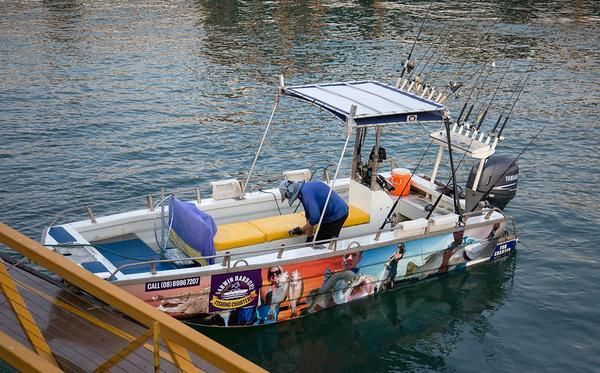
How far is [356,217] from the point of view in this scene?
14406 millimetres

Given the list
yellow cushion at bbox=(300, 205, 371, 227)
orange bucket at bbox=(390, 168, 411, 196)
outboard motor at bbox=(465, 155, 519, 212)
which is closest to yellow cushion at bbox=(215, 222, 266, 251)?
yellow cushion at bbox=(300, 205, 371, 227)

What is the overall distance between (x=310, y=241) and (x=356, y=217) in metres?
1.21

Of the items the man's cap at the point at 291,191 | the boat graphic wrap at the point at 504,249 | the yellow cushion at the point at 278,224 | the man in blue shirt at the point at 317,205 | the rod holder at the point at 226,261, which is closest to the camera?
the rod holder at the point at 226,261

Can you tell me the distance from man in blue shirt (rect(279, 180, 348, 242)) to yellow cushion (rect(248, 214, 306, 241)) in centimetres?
26

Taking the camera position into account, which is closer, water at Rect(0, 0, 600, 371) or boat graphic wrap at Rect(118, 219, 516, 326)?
boat graphic wrap at Rect(118, 219, 516, 326)

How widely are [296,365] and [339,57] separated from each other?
22163 millimetres

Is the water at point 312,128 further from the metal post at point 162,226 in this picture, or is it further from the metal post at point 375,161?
the metal post at point 375,161

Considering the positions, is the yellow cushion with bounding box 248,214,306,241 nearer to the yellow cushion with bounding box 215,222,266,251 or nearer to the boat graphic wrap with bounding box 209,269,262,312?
the yellow cushion with bounding box 215,222,266,251

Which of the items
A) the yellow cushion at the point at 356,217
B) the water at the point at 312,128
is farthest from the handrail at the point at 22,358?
the yellow cushion at the point at 356,217

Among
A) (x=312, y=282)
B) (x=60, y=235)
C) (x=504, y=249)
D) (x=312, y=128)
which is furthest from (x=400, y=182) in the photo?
(x=312, y=128)

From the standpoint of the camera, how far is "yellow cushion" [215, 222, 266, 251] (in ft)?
42.8

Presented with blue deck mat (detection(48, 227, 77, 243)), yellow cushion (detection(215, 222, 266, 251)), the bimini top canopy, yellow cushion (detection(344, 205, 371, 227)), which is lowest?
yellow cushion (detection(344, 205, 371, 227))

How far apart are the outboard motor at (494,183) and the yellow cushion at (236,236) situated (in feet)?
14.8

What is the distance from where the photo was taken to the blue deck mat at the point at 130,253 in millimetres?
12430
